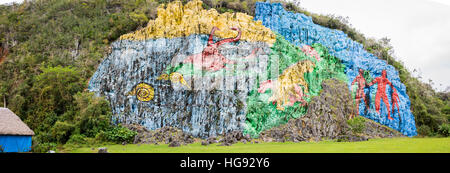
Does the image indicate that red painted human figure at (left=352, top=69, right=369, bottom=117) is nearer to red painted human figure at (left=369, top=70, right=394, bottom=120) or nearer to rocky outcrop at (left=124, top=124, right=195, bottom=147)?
red painted human figure at (left=369, top=70, right=394, bottom=120)

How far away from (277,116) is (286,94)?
1891 mm

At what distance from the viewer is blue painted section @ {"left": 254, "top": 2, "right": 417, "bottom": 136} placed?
92.8ft

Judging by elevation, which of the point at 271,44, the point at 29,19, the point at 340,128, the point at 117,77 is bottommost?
the point at 340,128

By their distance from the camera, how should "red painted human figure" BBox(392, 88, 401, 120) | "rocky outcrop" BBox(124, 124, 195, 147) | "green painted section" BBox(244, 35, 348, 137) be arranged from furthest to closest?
"red painted human figure" BBox(392, 88, 401, 120) → "green painted section" BBox(244, 35, 348, 137) → "rocky outcrop" BBox(124, 124, 195, 147)

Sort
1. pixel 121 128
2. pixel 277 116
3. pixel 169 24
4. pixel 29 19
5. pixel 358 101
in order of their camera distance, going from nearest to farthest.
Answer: pixel 121 128 < pixel 277 116 < pixel 169 24 < pixel 358 101 < pixel 29 19

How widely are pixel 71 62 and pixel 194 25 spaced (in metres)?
10.5

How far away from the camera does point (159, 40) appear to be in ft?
81.1

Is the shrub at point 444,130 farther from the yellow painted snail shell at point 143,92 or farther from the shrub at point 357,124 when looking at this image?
the yellow painted snail shell at point 143,92

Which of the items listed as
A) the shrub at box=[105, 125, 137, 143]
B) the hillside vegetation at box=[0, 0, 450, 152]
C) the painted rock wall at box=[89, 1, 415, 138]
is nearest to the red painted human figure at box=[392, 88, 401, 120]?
the hillside vegetation at box=[0, 0, 450, 152]

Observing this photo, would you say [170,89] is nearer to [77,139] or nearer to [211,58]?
[211,58]

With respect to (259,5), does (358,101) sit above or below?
below

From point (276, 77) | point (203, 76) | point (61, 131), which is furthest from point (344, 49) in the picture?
point (61, 131)
